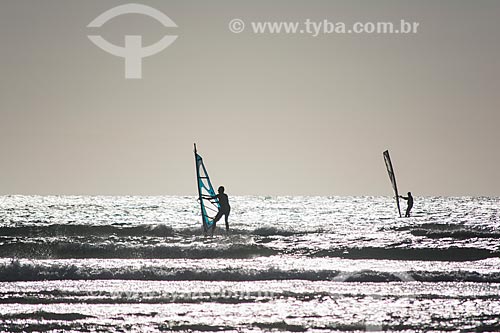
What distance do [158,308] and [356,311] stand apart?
106 inches

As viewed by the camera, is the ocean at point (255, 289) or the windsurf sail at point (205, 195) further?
the windsurf sail at point (205, 195)

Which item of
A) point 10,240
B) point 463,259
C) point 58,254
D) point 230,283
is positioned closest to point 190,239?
point 58,254

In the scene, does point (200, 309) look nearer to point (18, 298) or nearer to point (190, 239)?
point (18, 298)

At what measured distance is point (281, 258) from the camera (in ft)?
57.5

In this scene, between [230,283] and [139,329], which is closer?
[139,329]

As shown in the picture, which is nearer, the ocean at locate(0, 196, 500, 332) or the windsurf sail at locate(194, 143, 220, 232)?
the ocean at locate(0, 196, 500, 332)

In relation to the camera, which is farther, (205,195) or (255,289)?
(205,195)

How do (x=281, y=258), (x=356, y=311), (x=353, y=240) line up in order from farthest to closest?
(x=353, y=240)
(x=281, y=258)
(x=356, y=311)

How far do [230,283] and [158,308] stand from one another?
98.9 inches

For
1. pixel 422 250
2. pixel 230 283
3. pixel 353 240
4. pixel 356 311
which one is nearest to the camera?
pixel 356 311

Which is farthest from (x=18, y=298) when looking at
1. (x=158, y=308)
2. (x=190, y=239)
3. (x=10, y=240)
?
(x=10, y=240)

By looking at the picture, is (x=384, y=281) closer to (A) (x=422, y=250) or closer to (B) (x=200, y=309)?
(B) (x=200, y=309)

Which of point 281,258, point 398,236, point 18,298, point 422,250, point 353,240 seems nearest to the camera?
point 18,298

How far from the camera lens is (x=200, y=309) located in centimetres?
1021
